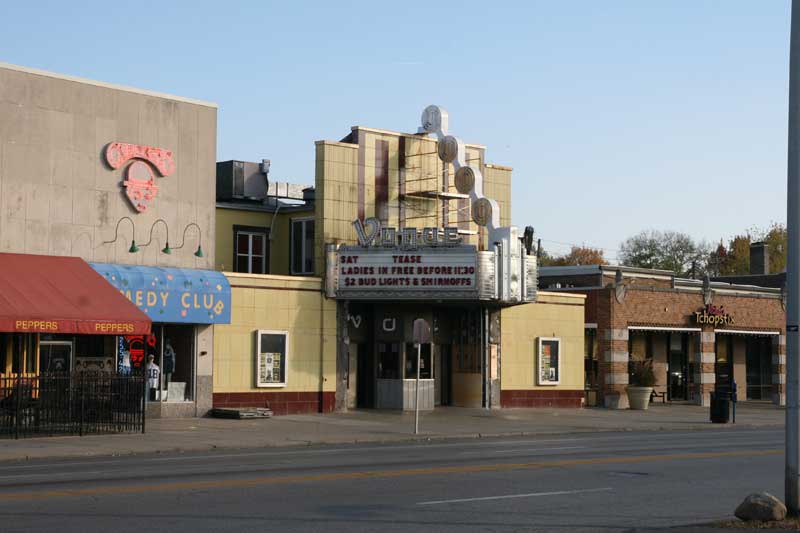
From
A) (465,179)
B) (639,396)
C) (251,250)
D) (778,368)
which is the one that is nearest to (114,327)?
(251,250)

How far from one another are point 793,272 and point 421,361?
2641 cm

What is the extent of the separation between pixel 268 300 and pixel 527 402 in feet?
39.6

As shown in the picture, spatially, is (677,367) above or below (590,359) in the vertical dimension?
below

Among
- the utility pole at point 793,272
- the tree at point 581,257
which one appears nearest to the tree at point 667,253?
the tree at point 581,257

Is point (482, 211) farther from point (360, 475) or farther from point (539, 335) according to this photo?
point (360, 475)

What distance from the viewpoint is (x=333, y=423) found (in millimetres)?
33281

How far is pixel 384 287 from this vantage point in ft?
123

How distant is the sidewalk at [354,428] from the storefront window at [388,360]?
174 cm

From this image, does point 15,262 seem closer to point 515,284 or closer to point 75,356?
point 75,356

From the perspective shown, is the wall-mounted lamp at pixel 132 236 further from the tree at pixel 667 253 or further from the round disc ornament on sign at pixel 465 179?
the tree at pixel 667 253

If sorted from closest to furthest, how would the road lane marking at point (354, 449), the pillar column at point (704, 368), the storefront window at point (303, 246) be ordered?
the road lane marking at point (354, 449)
the storefront window at point (303, 246)
the pillar column at point (704, 368)

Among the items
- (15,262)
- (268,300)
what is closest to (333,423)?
(268,300)

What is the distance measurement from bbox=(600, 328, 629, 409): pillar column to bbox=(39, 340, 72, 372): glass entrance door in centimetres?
2312

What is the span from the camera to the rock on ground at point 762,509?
13.1 meters
